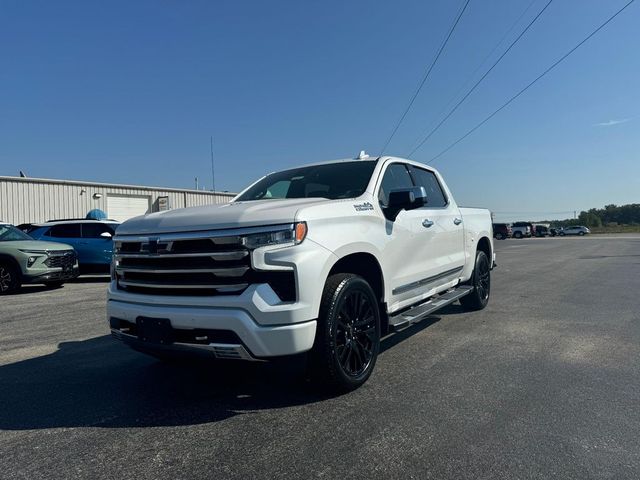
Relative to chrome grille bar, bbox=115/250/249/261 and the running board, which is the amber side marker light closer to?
chrome grille bar, bbox=115/250/249/261

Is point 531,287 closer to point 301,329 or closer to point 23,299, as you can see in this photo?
point 301,329

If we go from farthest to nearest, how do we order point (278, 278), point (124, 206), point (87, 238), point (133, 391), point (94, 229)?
point (124, 206) → point (94, 229) → point (87, 238) → point (133, 391) → point (278, 278)

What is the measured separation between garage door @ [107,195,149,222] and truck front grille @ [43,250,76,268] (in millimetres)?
15062

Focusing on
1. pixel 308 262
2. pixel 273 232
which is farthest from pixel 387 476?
pixel 273 232

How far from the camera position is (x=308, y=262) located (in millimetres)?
3330

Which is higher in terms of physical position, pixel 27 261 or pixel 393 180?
pixel 393 180

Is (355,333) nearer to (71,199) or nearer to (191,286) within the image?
(191,286)

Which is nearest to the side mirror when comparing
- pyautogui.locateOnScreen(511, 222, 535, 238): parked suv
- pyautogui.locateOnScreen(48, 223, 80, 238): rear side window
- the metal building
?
pyautogui.locateOnScreen(48, 223, 80, 238): rear side window

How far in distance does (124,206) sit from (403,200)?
85.5 ft

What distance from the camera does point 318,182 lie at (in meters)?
5.05

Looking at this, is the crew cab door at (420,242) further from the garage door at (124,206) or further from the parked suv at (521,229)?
the parked suv at (521,229)

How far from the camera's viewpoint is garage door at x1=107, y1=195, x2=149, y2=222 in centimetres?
2666

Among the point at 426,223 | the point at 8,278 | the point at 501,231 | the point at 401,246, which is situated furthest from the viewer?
the point at 501,231

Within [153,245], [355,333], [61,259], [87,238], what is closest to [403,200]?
[355,333]
